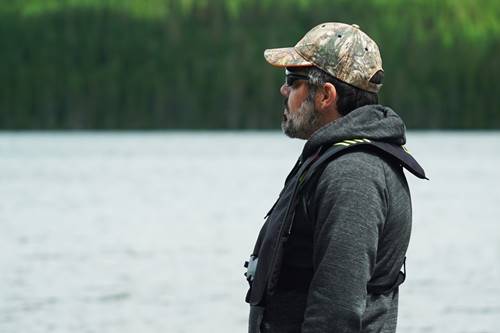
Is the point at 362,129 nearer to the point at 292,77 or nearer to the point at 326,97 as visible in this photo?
the point at 326,97

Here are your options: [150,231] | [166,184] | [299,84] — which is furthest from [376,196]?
[166,184]

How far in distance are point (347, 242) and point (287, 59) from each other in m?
0.75

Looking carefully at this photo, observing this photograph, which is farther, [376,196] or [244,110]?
[244,110]

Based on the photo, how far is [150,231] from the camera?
34.2 m

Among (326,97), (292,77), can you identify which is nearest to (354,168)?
(326,97)

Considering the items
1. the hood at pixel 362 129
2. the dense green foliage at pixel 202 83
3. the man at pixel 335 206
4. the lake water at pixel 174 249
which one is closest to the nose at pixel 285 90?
the man at pixel 335 206

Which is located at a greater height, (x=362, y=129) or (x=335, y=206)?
(x=362, y=129)

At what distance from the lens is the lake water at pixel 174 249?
1766 centimetres

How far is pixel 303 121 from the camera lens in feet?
13.9

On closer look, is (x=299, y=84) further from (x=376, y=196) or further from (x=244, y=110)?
(x=244, y=110)

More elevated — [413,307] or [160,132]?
[413,307]

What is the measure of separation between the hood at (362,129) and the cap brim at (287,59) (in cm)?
24

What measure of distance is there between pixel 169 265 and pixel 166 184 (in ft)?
124

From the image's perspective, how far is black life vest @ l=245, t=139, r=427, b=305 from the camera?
397 centimetres
